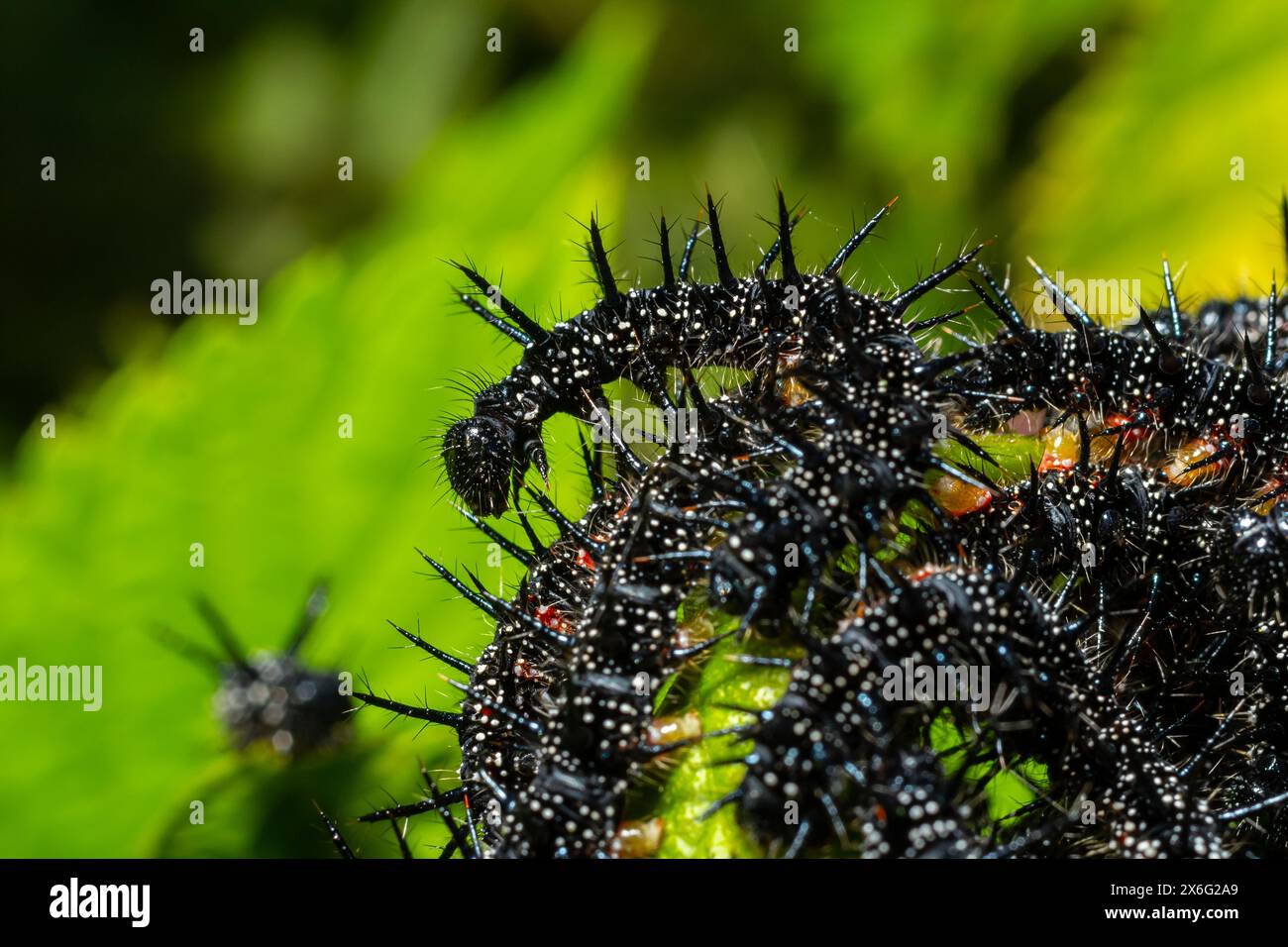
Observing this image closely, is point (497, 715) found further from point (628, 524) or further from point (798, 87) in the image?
point (798, 87)

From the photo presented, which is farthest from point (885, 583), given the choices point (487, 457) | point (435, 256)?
point (435, 256)

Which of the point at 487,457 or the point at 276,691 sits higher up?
the point at 276,691

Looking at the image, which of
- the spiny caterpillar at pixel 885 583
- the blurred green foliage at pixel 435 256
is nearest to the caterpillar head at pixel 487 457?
the spiny caterpillar at pixel 885 583

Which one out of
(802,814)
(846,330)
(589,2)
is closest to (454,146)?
(589,2)

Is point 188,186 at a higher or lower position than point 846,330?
higher

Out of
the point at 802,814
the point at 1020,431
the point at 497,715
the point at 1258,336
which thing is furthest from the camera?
the point at 1258,336

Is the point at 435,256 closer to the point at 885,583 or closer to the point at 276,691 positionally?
the point at 276,691

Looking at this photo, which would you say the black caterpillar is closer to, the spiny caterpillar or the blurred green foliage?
the blurred green foliage

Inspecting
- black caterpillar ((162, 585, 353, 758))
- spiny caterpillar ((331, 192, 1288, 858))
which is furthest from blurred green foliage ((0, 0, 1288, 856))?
spiny caterpillar ((331, 192, 1288, 858))
